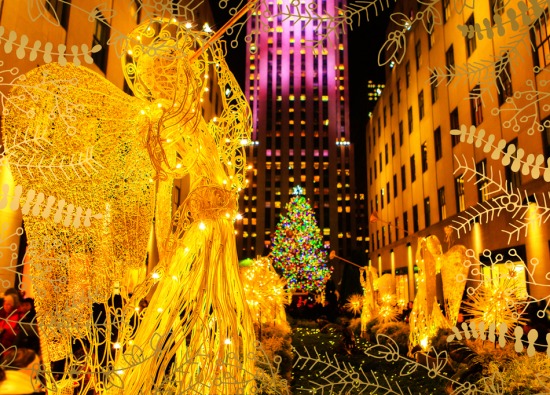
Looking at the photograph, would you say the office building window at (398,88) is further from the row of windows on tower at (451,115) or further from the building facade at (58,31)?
the building facade at (58,31)

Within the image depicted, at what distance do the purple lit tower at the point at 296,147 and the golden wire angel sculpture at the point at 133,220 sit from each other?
6699 centimetres

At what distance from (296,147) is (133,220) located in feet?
236

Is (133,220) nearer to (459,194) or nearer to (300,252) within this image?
(459,194)

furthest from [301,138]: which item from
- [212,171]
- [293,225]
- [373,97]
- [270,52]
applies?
[212,171]

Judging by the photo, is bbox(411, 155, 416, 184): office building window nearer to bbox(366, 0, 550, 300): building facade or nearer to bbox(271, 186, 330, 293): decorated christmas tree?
bbox(366, 0, 550, 300): building facade

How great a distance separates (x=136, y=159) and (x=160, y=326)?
1.31 meters

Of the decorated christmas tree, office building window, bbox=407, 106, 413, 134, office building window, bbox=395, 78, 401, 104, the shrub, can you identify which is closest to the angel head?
the shrub

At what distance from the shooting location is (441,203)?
67.5 ft

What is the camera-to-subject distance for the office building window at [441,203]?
66.1ft

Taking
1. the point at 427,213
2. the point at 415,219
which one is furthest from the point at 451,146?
the point at 415,219

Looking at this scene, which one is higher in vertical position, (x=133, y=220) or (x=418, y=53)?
(x=418, y=53)

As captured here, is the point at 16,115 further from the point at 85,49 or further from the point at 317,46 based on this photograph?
the point at 317,46

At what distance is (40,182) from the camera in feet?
9.51

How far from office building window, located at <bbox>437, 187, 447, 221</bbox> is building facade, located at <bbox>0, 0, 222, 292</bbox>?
1258 centimetres
